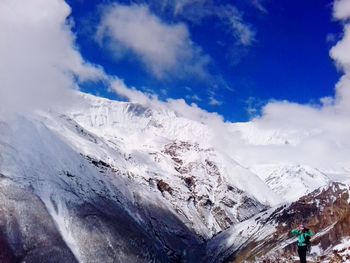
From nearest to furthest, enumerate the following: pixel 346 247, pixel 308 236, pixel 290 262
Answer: pixel 308 236 → pixel 346 247 → pixel 290 262

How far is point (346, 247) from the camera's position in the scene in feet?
193

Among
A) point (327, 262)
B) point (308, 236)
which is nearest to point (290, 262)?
point (327, 262)

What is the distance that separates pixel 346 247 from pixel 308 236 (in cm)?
805

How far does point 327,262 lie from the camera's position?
61312 millimetres

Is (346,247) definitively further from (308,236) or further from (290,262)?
(290,262)

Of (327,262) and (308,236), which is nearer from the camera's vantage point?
(308,236)

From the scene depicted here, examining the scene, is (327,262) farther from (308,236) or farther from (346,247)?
(308,236)

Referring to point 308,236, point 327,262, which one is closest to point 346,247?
point 327,262

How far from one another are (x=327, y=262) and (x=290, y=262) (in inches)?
827

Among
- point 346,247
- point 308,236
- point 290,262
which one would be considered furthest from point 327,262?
point 290,262

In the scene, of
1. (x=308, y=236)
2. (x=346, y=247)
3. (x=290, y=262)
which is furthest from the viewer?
(x=290, y=262)

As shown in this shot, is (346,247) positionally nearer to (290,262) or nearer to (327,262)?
(327,262)

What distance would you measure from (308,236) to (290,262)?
30.5 m

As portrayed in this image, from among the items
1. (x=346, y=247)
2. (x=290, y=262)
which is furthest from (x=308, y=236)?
(x=290, y=262)
